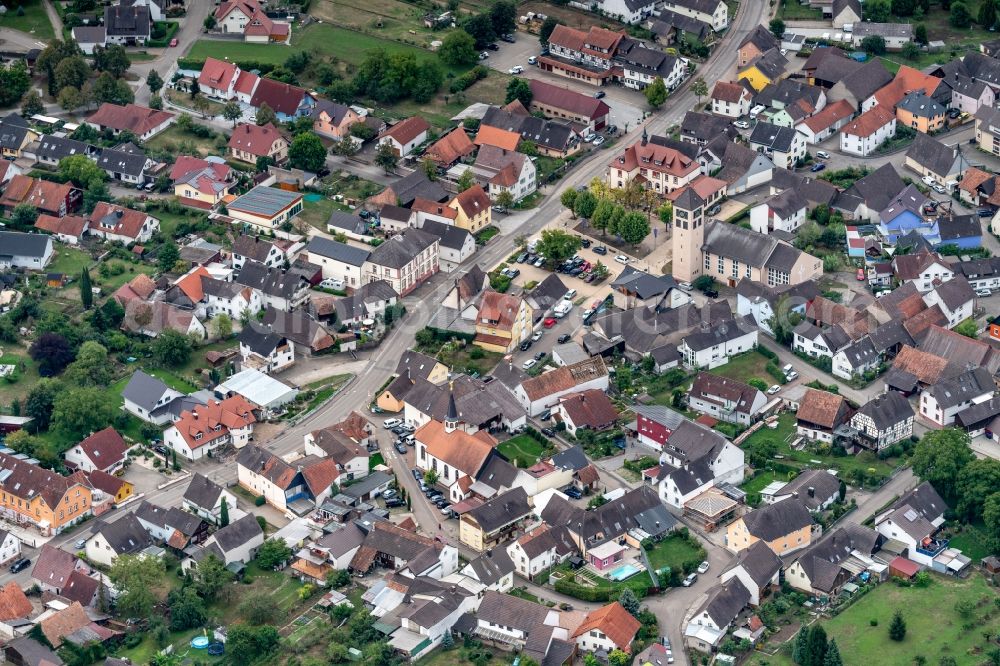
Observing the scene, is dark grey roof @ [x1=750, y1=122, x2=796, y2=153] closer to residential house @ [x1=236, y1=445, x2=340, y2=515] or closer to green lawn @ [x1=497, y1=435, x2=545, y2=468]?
green lawn @ [x1=497, y1=435, x2=545, y2=468]

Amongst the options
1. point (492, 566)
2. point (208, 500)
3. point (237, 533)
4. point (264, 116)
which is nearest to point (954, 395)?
point (492, 566)

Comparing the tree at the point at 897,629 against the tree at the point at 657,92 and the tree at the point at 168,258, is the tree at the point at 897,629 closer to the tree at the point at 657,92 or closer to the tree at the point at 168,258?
the tree at the point at 168,258

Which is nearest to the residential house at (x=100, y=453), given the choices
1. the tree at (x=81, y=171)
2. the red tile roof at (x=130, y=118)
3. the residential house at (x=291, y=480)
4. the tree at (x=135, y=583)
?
the residential house at (x=291, y=480)

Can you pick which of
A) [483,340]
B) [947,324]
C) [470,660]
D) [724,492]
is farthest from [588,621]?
[947,324]

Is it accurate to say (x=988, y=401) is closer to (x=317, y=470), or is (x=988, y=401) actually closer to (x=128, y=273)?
(x=317, y=470)

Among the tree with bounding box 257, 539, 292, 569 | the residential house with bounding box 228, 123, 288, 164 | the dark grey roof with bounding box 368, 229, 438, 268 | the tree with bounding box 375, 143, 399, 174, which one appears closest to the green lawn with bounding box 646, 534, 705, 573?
the tree with bounding box 257, 539, 292, 569

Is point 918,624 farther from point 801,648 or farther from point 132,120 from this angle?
point 132,120
